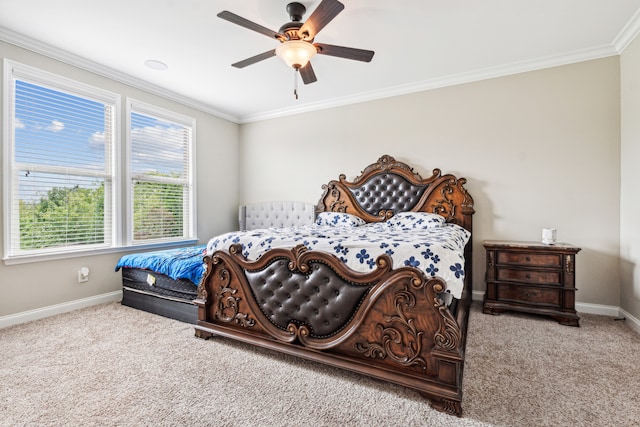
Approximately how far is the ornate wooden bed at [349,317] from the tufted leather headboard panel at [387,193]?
184 cm

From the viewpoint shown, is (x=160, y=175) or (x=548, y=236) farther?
(x=160, y=175)

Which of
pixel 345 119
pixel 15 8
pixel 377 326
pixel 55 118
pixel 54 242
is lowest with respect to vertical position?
pixel 377 326

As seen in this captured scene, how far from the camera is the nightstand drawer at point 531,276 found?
280 cm

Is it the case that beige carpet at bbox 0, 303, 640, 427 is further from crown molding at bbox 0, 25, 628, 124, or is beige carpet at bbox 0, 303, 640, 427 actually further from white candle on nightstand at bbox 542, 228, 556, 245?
crown molding at bbox 0, 25, 628, 124

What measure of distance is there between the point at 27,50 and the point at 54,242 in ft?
5.98

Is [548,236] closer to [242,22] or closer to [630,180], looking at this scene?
[630,180]

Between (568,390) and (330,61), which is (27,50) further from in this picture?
(568,390)

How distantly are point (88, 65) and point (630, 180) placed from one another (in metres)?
5.43

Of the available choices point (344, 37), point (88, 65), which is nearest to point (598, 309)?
point (344, 37)

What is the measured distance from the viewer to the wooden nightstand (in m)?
2.73

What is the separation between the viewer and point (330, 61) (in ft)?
10.4

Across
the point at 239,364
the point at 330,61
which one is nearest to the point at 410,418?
the point at 239,364

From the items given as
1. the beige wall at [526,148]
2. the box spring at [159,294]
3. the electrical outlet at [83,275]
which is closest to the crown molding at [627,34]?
the beige wall at [526,148]

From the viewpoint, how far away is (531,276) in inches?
113
